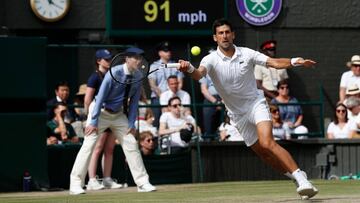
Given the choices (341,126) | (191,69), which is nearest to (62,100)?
(341,126)

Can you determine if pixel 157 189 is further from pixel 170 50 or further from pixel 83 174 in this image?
pixel 170 50

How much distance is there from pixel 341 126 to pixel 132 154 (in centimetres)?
527

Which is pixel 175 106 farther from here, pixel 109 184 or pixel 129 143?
pixel 129 143

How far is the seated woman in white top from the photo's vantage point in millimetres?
17969

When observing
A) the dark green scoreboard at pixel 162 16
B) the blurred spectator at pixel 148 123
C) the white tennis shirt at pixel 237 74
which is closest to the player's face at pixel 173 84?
the blurred spectator at pixel 148 123

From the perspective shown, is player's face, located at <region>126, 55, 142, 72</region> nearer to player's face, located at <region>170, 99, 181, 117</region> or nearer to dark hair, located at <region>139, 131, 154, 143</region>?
dark hair, located at <region>139, 131, 154, 143</region>

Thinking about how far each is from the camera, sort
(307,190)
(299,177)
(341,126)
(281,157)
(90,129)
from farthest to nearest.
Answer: (341,126)
(90,129)
(281,157)
(299,177)
(307,190)

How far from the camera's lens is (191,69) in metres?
11.3

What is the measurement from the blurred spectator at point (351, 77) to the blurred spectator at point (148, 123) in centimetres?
372

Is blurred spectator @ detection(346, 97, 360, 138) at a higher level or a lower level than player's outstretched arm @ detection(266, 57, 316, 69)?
lower

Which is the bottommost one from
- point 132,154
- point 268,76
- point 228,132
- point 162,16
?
point 132,154

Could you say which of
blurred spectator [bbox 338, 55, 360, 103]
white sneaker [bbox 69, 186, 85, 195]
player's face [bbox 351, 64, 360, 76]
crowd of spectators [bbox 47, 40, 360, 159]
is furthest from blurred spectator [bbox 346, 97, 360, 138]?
white sneaker [bbox 69, 186, 85, 195]

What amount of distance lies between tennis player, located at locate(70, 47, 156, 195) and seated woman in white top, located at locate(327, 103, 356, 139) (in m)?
4.77

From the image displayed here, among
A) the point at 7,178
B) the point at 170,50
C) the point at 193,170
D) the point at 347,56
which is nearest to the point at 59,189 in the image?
the point at 7,178
